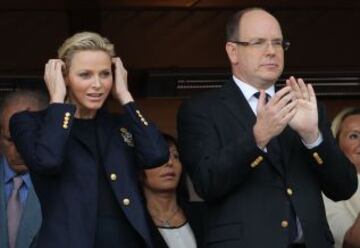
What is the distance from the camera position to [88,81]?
4.42 metres

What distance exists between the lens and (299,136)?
4.52 metres

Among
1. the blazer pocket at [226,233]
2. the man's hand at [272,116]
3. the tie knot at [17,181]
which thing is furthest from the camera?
the tie knot at [17,181]

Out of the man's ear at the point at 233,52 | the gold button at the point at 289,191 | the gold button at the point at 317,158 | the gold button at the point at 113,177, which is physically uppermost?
the man's ear at the point at 233,52

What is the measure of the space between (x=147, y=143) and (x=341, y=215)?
4.17ft

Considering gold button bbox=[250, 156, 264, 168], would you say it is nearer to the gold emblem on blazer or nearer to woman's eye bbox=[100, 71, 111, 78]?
the gold emblem on blazer

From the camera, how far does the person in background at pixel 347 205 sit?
16.8 ft

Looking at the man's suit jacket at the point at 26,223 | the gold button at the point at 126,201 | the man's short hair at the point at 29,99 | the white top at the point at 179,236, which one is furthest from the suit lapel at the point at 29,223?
the gold button at the point at 126,201

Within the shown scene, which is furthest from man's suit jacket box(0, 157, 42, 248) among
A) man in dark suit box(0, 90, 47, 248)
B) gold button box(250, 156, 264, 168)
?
gold button box(250, 156, 264, 168)

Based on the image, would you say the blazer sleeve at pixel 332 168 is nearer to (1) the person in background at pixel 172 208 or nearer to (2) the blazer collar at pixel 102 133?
(2) the blazer collar at pixel 102 133

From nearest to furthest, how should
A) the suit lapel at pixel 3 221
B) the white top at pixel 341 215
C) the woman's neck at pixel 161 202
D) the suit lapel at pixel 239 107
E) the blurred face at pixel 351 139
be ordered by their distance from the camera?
1. the suit lapel at pixel 239 107
2. the suit lapel at pixel 3 221
3. the white top at pixel 341 215
4. the woman's neck at pixel 161 202
5. the blurred face at pixel 351 139

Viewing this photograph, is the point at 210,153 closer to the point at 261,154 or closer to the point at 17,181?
the point at 261,154

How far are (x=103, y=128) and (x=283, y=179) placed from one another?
2.40 ft

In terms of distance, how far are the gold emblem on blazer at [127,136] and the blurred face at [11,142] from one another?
0.76 m

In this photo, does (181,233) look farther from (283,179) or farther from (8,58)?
(8,58)
